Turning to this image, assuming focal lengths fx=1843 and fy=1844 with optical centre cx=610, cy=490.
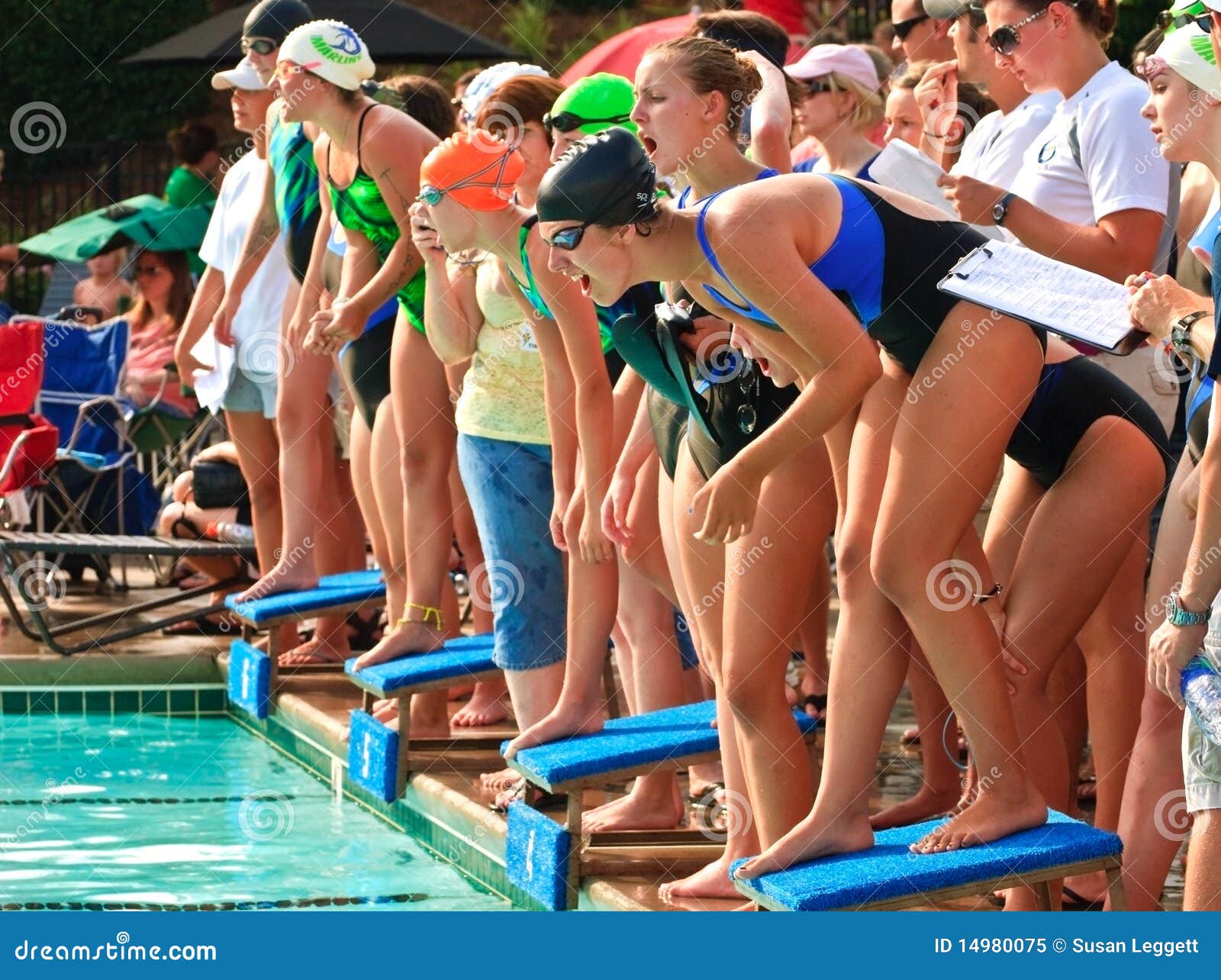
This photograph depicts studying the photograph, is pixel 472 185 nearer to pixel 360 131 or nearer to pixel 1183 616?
pixel 360 131

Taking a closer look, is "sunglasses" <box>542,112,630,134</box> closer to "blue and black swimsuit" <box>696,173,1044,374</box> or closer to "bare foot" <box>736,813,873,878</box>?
"blue and black swimsuit" <box>696,173,1044,374</box>

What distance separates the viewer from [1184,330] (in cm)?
321

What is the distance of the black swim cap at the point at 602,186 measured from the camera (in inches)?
130

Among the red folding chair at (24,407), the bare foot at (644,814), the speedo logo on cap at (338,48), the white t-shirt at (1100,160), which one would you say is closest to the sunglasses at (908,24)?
the white t-shirt at (1100,160)

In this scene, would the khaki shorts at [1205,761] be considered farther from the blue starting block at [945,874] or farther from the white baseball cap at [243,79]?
the white baseball cap at [243,79]

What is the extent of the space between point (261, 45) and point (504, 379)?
2.61 metres

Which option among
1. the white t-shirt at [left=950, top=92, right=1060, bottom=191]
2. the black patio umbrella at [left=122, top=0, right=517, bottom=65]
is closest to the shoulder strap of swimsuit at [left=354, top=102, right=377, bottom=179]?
the white t-shirt at [left=950, top=92, right=1060, bottom=191]

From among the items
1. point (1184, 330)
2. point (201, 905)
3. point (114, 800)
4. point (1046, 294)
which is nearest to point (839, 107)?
point (1046, 294)

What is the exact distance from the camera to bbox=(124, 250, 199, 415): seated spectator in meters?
9.98

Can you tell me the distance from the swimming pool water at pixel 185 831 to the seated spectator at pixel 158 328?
273cm

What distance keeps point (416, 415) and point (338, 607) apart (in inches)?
50.4

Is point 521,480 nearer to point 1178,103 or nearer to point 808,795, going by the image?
point 808,795

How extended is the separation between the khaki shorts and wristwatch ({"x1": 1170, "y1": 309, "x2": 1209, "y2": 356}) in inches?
18.6
